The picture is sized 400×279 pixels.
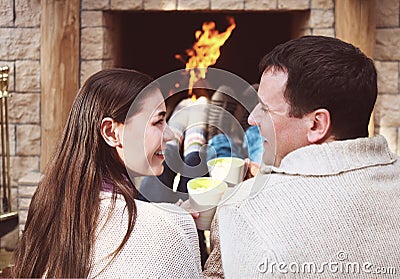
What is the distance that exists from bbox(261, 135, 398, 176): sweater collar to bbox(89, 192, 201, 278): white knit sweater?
0.31 meters

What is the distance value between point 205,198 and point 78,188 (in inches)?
13.9

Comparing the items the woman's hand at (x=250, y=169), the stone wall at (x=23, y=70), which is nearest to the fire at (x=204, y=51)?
the stone wall at (x=23, y=70)

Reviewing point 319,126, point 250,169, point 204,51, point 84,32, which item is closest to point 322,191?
point 319,126

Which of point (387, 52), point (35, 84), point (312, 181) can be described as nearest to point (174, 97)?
point (35, 84)

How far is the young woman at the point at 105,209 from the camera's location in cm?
152

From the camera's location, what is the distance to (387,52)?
365 cm

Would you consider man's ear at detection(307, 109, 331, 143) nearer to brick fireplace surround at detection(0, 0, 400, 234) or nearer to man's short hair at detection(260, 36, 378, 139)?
man's short hair at detection(260, 36, 378, 139)

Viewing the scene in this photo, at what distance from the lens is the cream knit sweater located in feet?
4.31

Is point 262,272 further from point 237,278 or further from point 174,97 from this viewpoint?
point 174,97

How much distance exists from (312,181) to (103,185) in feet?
1.71

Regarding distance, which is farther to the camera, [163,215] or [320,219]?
[163,215]

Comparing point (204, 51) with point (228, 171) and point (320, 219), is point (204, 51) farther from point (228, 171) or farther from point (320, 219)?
point (320, 219)

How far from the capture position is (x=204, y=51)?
4.23m

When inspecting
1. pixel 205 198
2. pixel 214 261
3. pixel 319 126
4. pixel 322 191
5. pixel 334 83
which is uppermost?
pixel 334 83
